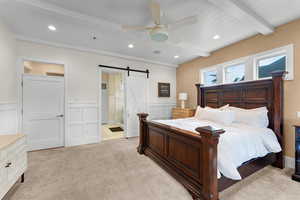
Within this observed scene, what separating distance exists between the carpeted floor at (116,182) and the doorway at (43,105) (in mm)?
658

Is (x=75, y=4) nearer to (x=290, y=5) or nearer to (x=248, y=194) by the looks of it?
(x=290, y=5)

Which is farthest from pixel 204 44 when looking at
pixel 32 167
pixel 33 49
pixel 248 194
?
pixel 32 167

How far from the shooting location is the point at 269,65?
3074 mm

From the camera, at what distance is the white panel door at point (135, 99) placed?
4836 mm

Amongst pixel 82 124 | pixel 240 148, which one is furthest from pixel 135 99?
pixel 240 148

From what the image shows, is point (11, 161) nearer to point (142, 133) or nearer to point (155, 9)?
point (142, 133)

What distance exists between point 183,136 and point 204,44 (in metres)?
2.95

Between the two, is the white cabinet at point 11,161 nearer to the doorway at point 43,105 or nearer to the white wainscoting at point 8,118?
the white wainscoting at point 8,118

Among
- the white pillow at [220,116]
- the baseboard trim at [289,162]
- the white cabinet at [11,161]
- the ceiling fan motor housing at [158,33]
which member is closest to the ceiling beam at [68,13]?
the ceiling fan motor housing at [158,33]

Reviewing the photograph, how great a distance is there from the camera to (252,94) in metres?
3.06

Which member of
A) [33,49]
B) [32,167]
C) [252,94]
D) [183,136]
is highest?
[33,49]

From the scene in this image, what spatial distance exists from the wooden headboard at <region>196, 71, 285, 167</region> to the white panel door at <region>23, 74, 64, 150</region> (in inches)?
176

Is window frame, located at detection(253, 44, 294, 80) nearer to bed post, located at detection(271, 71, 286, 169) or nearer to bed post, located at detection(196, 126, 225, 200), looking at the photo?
bed post, located at detection(271, 71, 286, 169)

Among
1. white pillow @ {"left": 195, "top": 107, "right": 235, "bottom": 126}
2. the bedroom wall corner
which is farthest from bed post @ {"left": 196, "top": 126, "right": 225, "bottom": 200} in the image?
the bedroom wall corner
